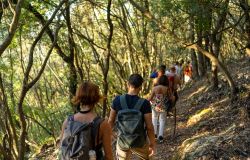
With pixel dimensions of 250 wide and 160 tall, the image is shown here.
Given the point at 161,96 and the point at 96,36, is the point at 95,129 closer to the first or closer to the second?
the point at 161,96

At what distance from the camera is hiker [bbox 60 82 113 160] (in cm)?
363

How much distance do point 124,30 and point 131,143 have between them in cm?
1606

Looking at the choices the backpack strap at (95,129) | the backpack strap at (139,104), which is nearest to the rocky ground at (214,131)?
the backpack strap at (139,104)

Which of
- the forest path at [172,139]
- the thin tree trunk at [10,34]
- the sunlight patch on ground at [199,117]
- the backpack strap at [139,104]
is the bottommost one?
the forest path at [172,139]

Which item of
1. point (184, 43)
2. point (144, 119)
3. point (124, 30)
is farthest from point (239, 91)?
point (124, 30)

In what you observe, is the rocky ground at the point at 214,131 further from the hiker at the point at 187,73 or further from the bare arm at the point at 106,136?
the hiker at the point at 187,73

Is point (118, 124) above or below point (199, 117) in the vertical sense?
above

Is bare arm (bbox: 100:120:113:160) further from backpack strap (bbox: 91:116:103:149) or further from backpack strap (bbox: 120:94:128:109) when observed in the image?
backpack strap (bbox: 120:94:128:109)

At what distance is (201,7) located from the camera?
984 cm

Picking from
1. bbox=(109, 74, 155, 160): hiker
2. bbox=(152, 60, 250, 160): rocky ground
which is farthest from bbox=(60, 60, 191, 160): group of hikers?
bbox=(152, 60, 250, 160): rocky ground

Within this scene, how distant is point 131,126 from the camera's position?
5266mm

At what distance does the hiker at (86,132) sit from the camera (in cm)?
363

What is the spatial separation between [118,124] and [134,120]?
10.3 inches

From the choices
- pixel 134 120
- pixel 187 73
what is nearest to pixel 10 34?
pixel 134 120
